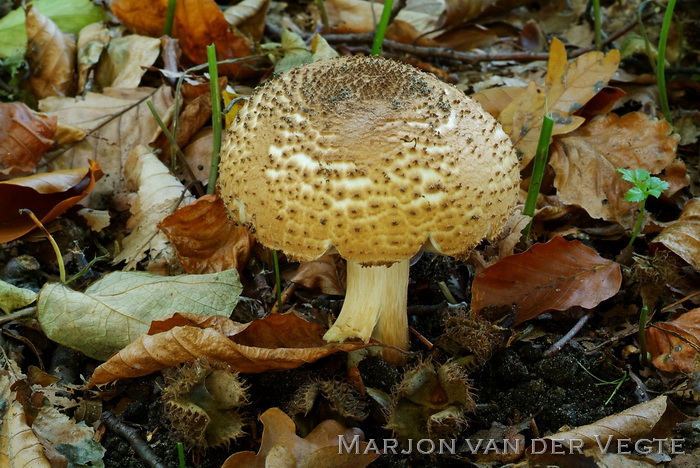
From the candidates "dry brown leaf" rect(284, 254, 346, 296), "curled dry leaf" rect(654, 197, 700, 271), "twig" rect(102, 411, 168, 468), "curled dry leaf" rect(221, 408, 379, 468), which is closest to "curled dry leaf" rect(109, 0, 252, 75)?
"dry brown leaf" rect(284, 254, 346, 296)

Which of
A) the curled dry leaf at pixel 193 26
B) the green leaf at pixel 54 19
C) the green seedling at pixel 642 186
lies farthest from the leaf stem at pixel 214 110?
the green seedling at pixel 642 186

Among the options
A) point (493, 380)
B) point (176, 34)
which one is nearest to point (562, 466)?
point (493, 380)

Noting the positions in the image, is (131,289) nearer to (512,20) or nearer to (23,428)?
(23,428)

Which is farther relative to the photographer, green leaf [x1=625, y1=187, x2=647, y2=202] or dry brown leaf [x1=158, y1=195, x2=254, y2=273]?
dry brown leaf [x1=158, y1=195, x2=254, y2=273]

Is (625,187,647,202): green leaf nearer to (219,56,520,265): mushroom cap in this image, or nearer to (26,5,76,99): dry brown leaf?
(219,56,520,265): mushroom cap

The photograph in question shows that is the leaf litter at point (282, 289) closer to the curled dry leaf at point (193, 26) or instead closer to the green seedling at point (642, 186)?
the curled dry leaf at point (193, 26)

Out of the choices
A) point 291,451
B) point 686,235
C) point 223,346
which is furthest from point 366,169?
point 686,235
